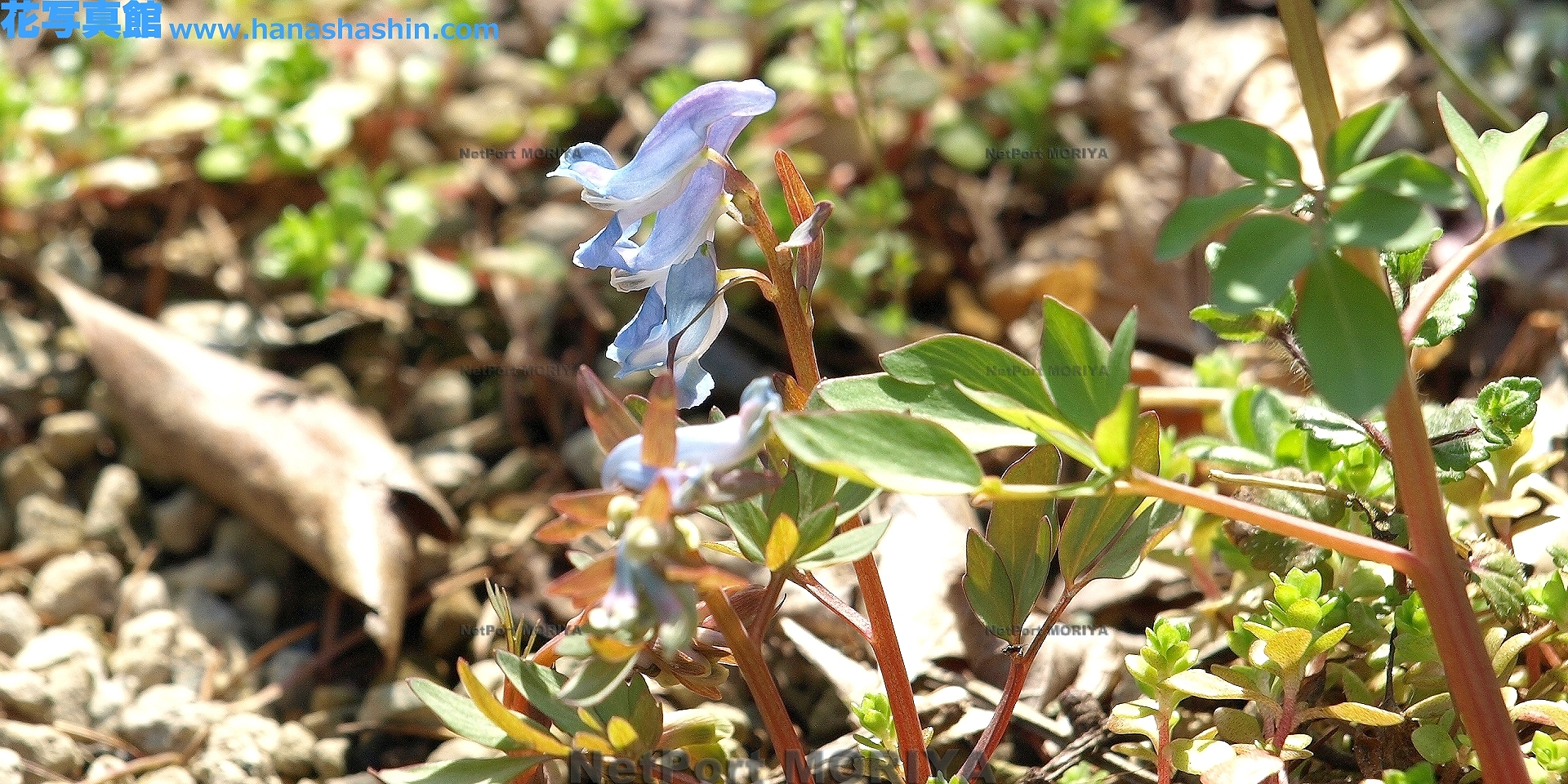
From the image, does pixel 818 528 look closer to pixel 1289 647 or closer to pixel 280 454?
pixel 1289 647

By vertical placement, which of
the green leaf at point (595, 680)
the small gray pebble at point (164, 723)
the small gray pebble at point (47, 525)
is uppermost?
the green leaf at point (595, 680)

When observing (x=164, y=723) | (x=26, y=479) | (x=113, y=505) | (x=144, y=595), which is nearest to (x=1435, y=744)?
(x=164, y=723)

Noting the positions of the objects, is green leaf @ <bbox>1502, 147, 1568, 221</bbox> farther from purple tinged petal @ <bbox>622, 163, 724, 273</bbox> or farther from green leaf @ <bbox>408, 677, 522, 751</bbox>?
green leaf @ <bbox>408, 677, 522, 751</bbox>

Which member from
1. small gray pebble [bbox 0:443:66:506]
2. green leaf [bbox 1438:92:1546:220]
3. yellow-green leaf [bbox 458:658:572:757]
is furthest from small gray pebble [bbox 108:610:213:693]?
green leaf [bbox 1438:92:1546:220]

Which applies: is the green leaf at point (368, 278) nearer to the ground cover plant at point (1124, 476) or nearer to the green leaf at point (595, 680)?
the ground cover plant at point (1124, 476)

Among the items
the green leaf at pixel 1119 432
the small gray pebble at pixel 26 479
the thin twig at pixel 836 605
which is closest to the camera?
the green leaf at pixel 1119 432

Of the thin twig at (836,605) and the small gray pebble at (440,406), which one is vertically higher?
the small gray pebble at (440,406)

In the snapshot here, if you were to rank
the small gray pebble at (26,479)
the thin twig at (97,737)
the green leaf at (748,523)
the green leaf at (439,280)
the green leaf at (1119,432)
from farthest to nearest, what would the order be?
the green leaf at (439,280) → the small gray pebble at (26,479) → the thin twig at (97,737) → the green leaf at (748,523) → the green leaf at (1119,432)

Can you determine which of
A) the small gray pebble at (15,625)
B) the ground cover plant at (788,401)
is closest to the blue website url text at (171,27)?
the ground cover plant at (788,401)

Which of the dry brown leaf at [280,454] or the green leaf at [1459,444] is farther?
the dry brown leaf at [280,454]

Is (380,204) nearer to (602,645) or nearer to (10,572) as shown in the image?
(10,572)
